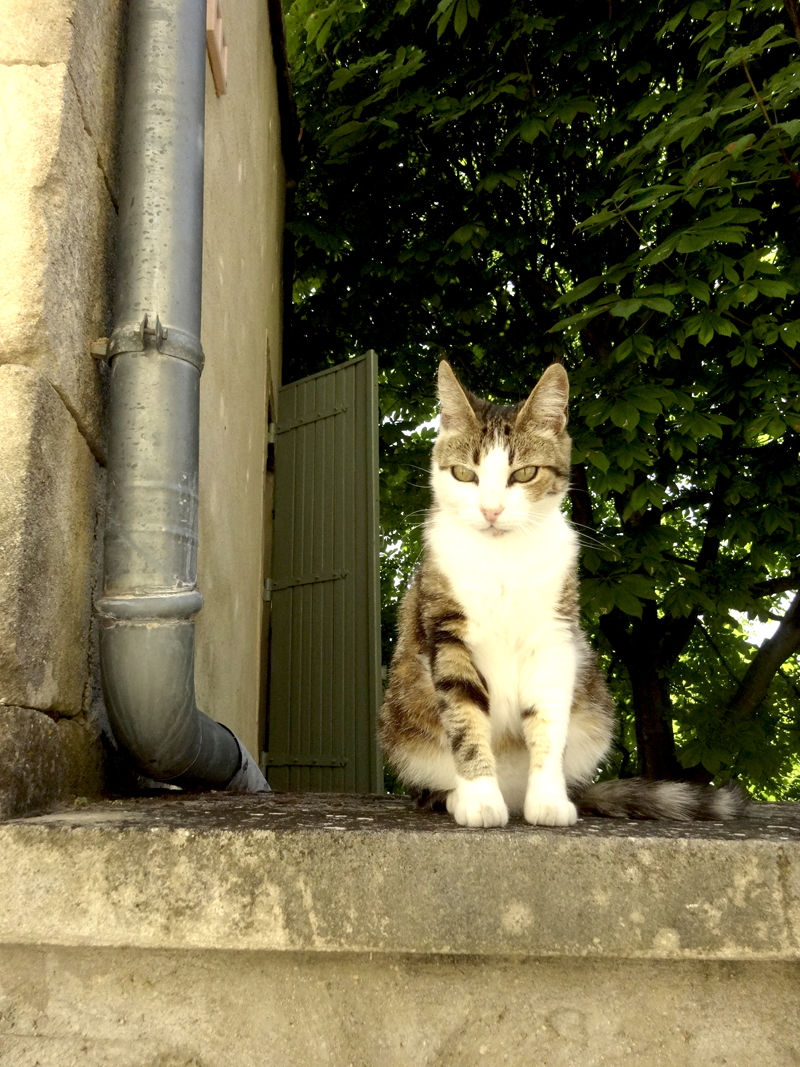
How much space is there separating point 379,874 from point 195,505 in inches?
37.4

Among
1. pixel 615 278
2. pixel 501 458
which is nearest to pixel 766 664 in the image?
pixel 615 278

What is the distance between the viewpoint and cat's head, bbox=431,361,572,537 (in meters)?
2.08

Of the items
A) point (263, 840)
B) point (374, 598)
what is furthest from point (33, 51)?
point (374, 598)

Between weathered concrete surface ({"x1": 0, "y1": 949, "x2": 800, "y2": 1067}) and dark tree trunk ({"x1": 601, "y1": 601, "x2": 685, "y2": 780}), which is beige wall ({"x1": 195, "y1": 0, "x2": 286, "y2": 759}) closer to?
weathered concrete surface ({"x1": 0, "y1": 949, "x2": 800, "y2": 1067})

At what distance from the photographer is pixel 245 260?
13.4ft

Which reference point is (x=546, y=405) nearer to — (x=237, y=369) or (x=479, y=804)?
(x=479, y=804)

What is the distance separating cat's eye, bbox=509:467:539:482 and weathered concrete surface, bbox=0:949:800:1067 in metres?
1.18

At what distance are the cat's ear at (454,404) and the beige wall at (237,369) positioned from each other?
969 millimetres

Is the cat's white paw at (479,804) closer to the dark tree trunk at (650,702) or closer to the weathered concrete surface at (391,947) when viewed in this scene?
the weathered concrete surface at (391,947)

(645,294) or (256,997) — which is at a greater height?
(645,294)

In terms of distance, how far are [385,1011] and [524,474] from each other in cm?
131

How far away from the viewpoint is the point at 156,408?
1.79 m

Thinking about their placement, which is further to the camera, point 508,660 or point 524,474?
point 524,474

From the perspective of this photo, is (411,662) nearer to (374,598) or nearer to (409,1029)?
(409,1029)
